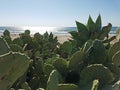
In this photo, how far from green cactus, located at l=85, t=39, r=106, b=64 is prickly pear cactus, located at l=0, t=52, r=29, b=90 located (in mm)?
444

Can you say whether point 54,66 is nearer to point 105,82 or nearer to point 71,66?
point 71,66

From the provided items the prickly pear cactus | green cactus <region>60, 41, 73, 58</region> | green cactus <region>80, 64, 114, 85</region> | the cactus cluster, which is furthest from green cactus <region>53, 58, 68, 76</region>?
green cactus <region>60, 41, 73, 58</region>

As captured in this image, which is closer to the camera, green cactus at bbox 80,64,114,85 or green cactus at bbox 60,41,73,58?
green cactus at bbox 80,64,114,85

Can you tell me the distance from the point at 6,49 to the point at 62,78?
314mm

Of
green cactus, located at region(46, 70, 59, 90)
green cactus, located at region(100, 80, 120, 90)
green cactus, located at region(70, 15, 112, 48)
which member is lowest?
green cactus, located at region(100, 80, 120, 90)

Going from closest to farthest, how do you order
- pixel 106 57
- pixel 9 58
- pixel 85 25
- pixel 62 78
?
1. pixel 9 58
2. pixel 62 78
3. pixel 106 57
4. pixel 85 25

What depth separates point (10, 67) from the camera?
758 mm

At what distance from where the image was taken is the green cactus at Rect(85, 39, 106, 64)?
1191 millimetres

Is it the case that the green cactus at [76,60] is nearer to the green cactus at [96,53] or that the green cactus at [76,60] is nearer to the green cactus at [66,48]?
the green cactus at [96,53]

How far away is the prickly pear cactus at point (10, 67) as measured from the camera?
74 cm

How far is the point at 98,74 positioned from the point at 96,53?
19 centimetres

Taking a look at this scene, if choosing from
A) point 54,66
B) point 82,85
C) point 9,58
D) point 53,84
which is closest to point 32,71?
point 54,66

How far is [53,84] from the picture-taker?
33.5 inches

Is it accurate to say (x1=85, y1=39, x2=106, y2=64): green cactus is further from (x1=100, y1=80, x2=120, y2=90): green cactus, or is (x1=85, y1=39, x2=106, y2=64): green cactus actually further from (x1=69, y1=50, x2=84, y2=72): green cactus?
(x1=100, y1=80, x2=120, y2=90): green cactus
